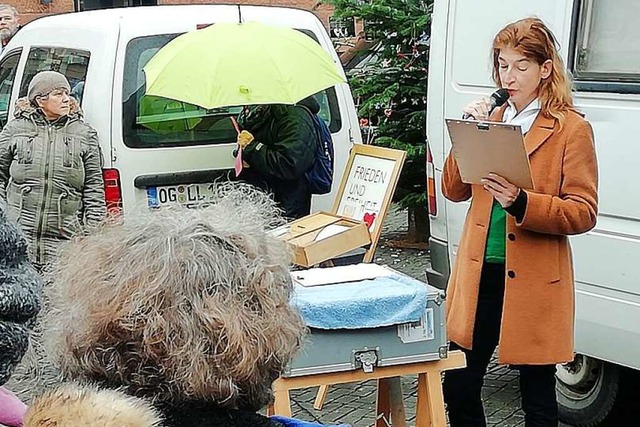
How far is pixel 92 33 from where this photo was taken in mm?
5977

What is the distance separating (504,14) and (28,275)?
11.6 ft

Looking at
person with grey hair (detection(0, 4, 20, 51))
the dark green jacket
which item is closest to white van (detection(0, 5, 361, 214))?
the dark green jacket

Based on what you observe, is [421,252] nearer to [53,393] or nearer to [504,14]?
[504,14]

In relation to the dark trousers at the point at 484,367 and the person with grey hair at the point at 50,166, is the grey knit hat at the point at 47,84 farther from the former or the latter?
the dark trousers at the point at 484,367

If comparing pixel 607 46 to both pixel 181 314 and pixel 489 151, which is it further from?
pixel 181 314

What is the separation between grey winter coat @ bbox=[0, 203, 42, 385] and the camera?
184 centimetres

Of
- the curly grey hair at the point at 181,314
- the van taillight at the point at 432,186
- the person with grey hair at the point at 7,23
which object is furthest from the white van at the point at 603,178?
the person with grey hair at the point at 7,23

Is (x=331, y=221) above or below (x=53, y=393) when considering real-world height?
below

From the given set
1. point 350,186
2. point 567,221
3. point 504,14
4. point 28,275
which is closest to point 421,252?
point 350,186

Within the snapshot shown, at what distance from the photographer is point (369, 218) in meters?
5.48

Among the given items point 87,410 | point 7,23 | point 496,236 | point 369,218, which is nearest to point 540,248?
point 496,236

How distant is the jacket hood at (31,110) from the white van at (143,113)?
57 millimetres

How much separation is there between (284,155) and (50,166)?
131 cm

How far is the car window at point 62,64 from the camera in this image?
6.05 meters
